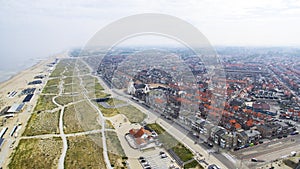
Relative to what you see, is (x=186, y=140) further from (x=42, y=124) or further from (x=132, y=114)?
(x=42, y=124)

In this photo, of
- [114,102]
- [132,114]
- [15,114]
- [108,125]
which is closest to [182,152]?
[108,125]

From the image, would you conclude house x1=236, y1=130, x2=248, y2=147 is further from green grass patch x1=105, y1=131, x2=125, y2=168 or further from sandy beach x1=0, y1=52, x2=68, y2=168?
sandy beach x1=0, y1=52, x2=68, y2=168

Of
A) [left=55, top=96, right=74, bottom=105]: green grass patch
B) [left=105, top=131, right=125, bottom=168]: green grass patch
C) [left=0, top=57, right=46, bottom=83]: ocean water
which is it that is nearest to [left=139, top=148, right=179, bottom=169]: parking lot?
[left=105, top=131, right=125, bottom=168]: green grass patch

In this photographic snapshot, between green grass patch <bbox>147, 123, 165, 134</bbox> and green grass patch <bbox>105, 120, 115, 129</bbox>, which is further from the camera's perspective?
green grass patch <bbox>105, 120, 115, 129</bbox>

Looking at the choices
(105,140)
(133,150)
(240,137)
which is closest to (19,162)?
(105,140)

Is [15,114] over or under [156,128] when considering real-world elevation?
under

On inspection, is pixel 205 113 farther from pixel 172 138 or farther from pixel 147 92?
pixel 147 92

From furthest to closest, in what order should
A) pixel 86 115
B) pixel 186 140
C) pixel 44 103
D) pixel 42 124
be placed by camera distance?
pixel 44 103 < pixel 86 115 < pixel 42 124 < pixel 186 140
